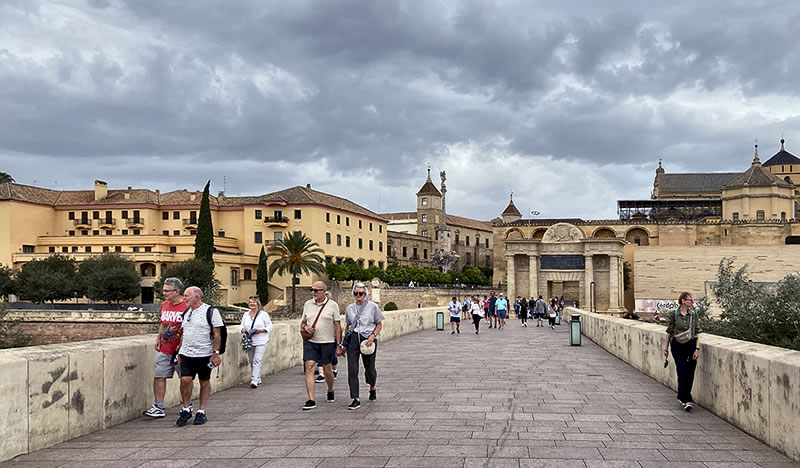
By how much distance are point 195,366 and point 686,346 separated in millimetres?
5976

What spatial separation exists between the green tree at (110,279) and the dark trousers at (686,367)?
57.3m

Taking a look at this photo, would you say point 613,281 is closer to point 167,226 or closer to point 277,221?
point 277,221

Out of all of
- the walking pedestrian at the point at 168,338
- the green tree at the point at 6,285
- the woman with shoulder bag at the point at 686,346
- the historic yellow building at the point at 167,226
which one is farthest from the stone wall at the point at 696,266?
the walking pedestrian at the point at 168,338

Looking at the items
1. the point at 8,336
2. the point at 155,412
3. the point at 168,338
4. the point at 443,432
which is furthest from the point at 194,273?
the point at 443,432

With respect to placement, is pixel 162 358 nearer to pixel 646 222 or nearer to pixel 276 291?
pixel 276 291

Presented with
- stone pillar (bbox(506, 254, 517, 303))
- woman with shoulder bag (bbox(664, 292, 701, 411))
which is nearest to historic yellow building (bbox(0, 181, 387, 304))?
stone pillar (bbox(506, 254, 517, 303))

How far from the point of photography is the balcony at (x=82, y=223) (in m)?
78.0

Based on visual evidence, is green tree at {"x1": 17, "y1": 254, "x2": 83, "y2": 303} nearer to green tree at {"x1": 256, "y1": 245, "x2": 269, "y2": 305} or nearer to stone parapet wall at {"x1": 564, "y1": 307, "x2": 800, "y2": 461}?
green tree at {"x1": 256, "y1": 245, "x2": 269, "y2": 305}

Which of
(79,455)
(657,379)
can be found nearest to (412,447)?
(79,455)

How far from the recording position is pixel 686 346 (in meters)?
9.26

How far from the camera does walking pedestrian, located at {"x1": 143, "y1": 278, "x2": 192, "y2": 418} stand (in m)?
8.52

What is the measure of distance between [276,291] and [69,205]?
2553 cm

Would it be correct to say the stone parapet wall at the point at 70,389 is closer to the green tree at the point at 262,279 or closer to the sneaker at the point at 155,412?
the sneaker at the point at 155,412

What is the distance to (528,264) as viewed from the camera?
62719 mm
